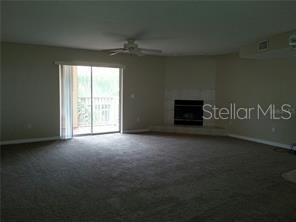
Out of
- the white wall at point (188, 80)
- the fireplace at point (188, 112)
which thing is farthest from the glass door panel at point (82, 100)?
the fireplace at point (188, 112)

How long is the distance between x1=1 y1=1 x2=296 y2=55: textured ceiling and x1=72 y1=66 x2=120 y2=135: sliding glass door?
1689 millimetres

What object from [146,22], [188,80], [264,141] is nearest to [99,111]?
[188,80]

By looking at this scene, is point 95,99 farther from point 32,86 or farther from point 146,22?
point 146,22

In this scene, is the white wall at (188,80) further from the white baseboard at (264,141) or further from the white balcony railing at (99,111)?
the white balcony railing at (99,111)

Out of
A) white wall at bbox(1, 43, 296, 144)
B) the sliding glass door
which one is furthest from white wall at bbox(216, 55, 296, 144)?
the sliding glass door

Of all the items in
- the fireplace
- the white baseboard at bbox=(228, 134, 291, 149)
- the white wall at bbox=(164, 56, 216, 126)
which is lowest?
the white baseboard at bbox=(228, 134, 291, 149)

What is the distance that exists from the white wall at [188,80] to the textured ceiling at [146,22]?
Result: 6.80 feet

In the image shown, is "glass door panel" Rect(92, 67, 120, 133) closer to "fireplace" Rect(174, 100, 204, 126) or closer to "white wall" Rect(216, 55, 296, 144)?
"fireplace" Rect(174, 100, 204, 126)

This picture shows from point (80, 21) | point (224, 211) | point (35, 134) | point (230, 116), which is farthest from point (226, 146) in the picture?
point (35, 134)

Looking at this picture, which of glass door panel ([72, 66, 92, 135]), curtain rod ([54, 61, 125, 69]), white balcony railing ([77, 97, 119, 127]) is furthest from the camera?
white balcony railing ([77, 97, 119, 127])

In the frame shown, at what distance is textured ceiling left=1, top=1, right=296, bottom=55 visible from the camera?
3.30 m

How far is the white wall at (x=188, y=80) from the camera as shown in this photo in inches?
313

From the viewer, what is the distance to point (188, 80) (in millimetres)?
8125

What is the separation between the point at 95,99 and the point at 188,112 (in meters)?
2.99
